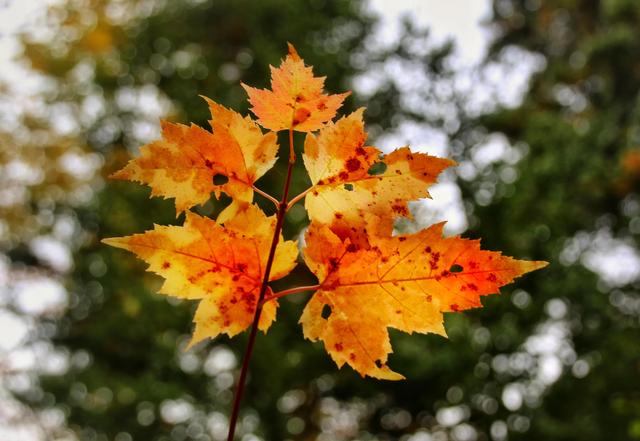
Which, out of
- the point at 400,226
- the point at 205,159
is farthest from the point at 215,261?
the point at 400,226

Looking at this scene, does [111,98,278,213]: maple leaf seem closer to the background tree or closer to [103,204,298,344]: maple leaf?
[103,204,298,344]: maple leaf

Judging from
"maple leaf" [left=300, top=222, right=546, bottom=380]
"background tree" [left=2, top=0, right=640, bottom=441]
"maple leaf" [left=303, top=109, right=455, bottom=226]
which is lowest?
"background tree" [left=2, top=0, right=640, bottom=441]

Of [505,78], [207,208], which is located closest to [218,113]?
[207,208]

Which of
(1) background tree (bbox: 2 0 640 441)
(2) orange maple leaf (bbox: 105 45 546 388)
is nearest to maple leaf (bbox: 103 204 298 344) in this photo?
(2) orange maple leaf (bbox: 105 45 546 388)

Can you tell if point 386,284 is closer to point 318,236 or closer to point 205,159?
point 318,236

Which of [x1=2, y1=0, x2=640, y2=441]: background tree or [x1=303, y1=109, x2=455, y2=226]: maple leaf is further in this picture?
[x1=2, y1=0, x2=640, y2=441]: background tree
